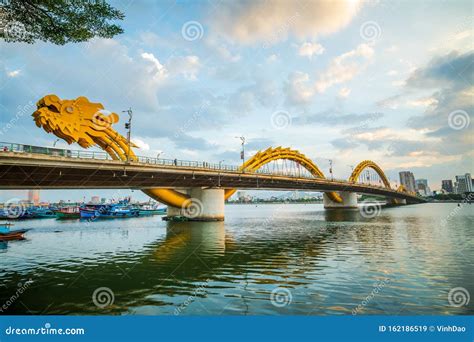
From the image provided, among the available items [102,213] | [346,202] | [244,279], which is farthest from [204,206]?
[346,202]

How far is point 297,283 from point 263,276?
93.6 inches

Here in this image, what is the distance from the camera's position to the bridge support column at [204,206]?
60625 millimetres

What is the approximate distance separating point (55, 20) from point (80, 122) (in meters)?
29.6

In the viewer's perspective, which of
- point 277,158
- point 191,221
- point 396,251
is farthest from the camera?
point 277,158

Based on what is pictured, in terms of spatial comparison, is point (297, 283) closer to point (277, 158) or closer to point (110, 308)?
point (110, 308)

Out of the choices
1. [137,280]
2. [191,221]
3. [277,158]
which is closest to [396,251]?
[137,280]

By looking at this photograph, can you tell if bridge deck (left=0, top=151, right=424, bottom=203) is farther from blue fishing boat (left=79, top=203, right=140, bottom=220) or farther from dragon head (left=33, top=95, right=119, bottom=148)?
blue fishing boat (left=79, top=203, right=140, bottom=220)

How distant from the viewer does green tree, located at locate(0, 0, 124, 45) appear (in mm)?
15195

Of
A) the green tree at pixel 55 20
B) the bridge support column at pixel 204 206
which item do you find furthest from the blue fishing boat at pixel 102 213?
the green tree at pixel 55 20

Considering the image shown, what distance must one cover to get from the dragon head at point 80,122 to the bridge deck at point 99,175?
575 centimetres

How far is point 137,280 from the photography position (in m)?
15.7

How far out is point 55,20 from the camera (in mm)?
16125

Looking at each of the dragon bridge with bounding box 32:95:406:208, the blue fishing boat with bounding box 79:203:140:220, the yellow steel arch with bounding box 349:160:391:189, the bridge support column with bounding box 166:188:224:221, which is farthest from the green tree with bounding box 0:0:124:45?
the yellow steel arch with bounding box 349:160:391:189

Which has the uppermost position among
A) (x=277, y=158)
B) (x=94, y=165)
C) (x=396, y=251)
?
(x=277, y=158)
